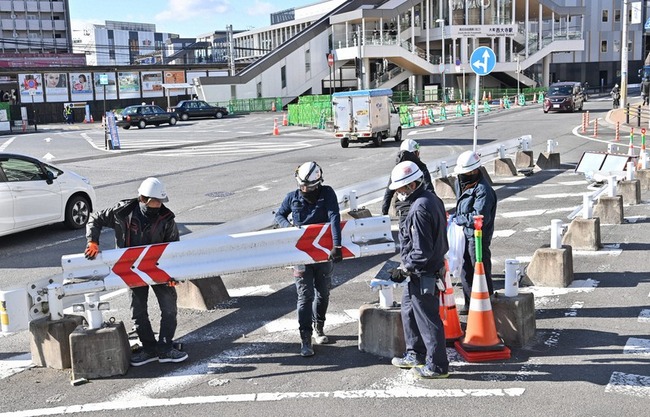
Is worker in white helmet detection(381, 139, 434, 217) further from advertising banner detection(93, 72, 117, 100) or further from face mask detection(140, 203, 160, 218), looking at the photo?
advertising banner detection(93, 72, 117, 100)

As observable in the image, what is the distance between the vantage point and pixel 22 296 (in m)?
6.69

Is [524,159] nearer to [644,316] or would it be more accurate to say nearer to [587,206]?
[587,206]

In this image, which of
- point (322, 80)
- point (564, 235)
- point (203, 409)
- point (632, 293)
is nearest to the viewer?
point (203, 409)

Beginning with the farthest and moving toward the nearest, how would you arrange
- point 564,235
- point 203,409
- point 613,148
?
point 613,148
point 564,235
point 203,409

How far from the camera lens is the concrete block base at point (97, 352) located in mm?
6570

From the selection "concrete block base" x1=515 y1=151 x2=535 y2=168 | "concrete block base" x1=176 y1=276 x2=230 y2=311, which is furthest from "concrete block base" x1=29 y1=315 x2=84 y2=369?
"concrete block base" x1=515 y1=151 x2=535 y2=168

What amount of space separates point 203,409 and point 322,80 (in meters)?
64.9

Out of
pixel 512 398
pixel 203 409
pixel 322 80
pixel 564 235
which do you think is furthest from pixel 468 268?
pixel 322 80

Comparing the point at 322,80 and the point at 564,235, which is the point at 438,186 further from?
the point at 322,80

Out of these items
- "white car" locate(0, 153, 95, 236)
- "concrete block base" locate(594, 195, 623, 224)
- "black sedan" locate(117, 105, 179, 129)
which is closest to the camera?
"white car" locate(0, 153, 95, 236)

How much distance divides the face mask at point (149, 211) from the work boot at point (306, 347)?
186 cm

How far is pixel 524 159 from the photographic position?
2075 centimetres

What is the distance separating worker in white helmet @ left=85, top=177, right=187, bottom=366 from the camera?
6.95m

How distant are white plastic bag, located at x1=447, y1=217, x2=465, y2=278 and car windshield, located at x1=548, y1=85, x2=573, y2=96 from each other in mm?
40849
